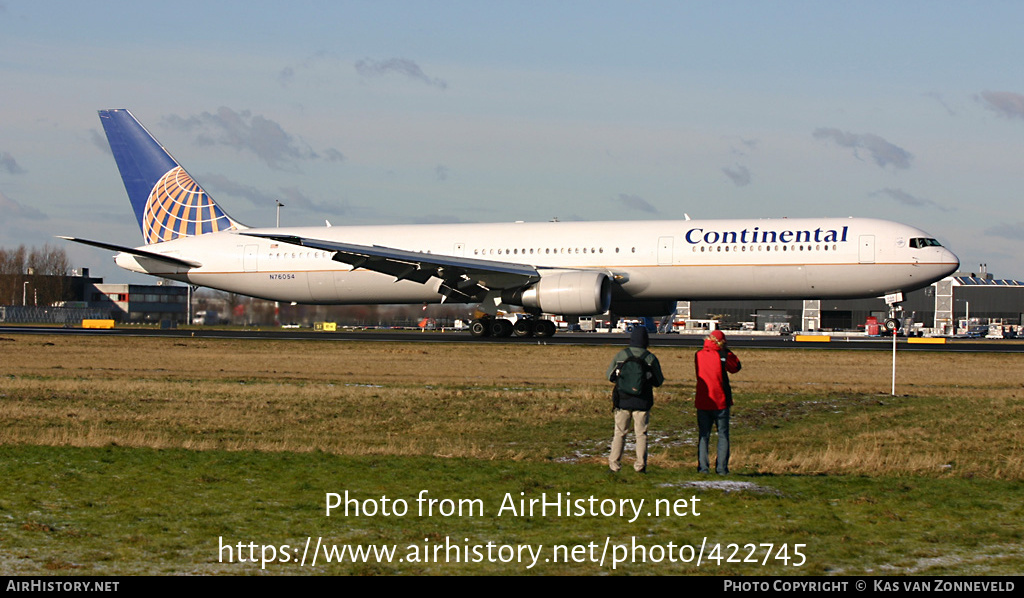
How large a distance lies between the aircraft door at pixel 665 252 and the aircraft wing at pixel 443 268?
4.91m

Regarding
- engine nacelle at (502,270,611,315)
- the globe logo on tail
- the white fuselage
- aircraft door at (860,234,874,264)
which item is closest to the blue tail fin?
the globe logo on tail

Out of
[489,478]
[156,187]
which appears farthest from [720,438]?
[156,187]

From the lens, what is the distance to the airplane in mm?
38906

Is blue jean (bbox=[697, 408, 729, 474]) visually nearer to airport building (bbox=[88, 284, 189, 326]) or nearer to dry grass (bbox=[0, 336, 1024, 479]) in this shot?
dry grass (bbox=[0, 336, 1024, 479])

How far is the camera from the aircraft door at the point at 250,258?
156 ft

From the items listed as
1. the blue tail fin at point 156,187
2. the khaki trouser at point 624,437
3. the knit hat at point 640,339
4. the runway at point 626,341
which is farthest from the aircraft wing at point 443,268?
the khaki trouser at point 624,437

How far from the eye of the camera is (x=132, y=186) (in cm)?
5125

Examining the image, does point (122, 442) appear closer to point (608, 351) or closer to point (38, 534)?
point (38, 534)

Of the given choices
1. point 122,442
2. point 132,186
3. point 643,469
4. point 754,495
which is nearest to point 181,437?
point 122,442

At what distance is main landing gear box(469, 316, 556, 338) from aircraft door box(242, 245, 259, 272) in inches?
440

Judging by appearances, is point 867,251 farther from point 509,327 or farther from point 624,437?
point 624,437

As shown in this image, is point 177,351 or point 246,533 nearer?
point 246,533

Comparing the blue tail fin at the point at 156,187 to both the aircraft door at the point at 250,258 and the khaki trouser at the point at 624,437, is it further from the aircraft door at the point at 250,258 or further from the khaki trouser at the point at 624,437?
the khaki trouser at the point at 624,437
